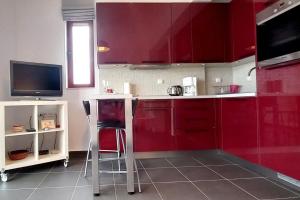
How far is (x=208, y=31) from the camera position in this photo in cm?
372

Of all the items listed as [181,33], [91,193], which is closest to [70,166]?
[91,193]

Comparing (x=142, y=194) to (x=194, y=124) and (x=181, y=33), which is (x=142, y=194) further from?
(x=181, y=33)

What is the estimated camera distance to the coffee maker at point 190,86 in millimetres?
3670

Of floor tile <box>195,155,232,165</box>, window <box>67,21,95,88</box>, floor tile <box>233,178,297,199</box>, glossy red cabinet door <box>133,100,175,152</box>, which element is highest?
window <box>67,21,95,88</box>

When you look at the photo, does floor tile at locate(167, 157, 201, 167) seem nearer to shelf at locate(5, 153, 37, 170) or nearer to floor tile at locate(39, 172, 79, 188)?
floor tile at locate(39, 172, 79, 188)

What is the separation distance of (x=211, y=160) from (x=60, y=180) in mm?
1964

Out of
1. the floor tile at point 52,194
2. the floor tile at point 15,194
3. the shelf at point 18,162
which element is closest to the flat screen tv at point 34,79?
the shelf at point 18,162

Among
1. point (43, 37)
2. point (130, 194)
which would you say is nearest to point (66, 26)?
point (43, 37)

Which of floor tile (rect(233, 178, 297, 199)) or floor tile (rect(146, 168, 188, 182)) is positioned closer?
floor tile (rect(233, 178, 297, 199))

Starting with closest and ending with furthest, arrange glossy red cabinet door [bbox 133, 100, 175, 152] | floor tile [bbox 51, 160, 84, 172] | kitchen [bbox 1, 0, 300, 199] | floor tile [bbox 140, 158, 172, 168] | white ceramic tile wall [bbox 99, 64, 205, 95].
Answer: floor tile [bbox 51, 160, 84, 172], floor tile [bbox 140, 158, 172, 168], kitchen [bbox 1, 0, 300, 199], glossy red cabinet door [bbox 133, 100, 175, 152], white ceramic tile wall [bbox 99, 64, 205, 95]

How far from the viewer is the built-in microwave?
1.97 m

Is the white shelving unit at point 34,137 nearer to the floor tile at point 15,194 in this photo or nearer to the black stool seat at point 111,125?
the floor tile at point 15,194

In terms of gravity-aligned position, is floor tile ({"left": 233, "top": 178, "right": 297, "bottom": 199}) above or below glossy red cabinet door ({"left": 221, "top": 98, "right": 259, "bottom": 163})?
below

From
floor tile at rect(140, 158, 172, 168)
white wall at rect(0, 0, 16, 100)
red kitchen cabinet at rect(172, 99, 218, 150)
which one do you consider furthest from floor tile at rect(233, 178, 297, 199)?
white wall at rect(0, 0, 16, 100)
